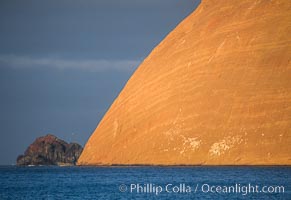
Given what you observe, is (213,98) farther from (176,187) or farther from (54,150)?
(54,150)

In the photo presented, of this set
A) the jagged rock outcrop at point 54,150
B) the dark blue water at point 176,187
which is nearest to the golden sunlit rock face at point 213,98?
the dark blue water at point 176,187

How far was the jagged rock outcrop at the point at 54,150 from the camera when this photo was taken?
7101 inches

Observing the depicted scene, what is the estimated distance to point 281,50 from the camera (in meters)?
132

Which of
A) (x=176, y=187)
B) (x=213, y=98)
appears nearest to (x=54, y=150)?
(x=213, y=98)

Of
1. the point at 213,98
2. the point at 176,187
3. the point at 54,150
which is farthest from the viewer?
the point at 54,150

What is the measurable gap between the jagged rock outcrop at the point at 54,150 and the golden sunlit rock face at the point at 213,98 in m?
28.6

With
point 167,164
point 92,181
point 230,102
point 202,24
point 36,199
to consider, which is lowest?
point 36,199

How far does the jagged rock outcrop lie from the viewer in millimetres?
180375

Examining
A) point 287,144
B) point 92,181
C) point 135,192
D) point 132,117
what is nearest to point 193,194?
point 135,192

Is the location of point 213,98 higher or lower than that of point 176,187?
higher

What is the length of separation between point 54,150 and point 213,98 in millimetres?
55707

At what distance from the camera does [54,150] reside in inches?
7126

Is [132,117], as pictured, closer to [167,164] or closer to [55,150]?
[167,164]

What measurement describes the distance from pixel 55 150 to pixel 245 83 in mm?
59208
